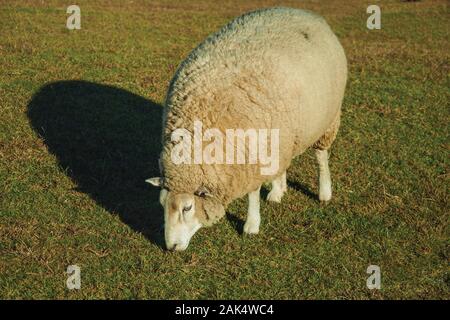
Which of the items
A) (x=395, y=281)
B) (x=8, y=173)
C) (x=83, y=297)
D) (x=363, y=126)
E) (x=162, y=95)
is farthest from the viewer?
(x=162, y=95)

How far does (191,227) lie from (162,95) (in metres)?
5.03

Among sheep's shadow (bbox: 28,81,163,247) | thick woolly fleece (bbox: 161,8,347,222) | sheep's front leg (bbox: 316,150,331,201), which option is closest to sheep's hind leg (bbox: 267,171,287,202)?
sheep's front leg (bbox: 316,150,331,201)

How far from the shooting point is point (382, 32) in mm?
16953

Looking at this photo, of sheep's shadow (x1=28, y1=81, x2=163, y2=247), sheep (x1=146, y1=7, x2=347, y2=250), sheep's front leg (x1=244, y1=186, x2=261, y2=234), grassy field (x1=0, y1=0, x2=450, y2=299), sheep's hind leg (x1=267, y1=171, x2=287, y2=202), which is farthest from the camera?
sheep's hind leg (x1=267, y1=171, x2=287, y2=202)

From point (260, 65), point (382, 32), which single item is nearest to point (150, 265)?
point (260, 65)

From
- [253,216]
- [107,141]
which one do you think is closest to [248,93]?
[253,216]

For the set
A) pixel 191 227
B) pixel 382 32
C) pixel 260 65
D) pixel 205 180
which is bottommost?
pixel 382 32

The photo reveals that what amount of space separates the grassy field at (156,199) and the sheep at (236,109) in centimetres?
49

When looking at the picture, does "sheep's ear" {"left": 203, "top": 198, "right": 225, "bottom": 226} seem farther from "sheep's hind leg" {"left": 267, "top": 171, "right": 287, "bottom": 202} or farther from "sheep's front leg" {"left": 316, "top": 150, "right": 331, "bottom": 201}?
"sheep's front leg" {"left": 316, "top": 150, "right": 331, "bottom": 201}

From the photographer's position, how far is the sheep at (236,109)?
474 cm

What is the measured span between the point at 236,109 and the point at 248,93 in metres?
0.19

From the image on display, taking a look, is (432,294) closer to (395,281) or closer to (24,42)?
(395,281)

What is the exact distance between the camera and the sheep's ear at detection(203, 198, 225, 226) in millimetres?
4902

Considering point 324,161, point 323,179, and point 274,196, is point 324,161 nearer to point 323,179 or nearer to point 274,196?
point 323,179
